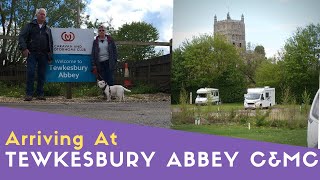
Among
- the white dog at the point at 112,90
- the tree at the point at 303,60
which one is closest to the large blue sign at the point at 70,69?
the white dog at the point at 112,90

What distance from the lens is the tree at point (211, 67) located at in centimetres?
704

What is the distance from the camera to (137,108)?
744 cm

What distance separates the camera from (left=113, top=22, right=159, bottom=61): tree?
7.38m

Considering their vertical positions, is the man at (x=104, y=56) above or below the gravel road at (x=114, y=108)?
above

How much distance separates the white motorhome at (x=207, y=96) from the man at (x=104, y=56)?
98 cm

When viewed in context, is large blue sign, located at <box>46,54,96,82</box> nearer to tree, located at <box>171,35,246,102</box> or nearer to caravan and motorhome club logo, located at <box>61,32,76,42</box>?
caravan and motorhome club logo, located at <box>61,32,76,42</box>

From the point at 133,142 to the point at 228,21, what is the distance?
5.25 feet

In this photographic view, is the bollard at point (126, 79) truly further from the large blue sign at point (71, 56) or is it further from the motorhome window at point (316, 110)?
the motorhome window at point (316, 110)

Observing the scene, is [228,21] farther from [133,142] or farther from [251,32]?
[133,142]

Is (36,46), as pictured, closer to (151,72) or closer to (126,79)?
(126,79)

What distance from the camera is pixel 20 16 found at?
22.8 ft

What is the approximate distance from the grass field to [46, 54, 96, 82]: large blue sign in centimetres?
128

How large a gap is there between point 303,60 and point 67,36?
8.28 ft

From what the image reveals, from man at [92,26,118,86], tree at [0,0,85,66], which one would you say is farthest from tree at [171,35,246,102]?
tree at [0,0,85,66]
